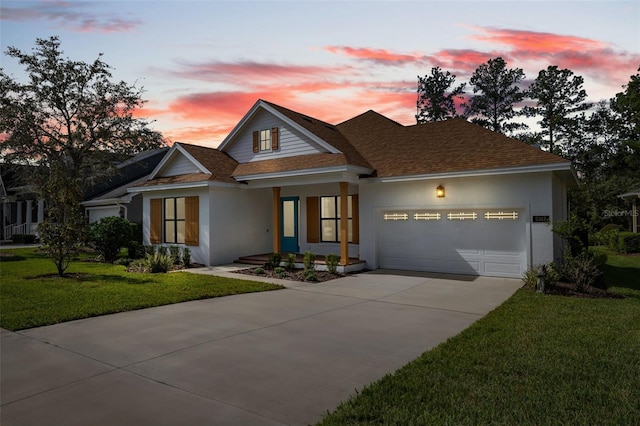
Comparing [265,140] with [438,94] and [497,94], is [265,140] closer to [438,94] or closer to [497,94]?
[497,94]

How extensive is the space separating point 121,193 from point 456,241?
18.9 m

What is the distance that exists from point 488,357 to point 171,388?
3682 millimetres

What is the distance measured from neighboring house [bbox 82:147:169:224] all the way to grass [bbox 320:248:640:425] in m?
20.1

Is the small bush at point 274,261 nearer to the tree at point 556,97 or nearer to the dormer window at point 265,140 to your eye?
the dormer window at point 265,140

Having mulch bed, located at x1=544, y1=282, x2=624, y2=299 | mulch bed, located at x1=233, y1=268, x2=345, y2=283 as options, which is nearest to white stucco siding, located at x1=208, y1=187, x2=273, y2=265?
mulch bed, located at x1=233, y1=268, x2=345, y2=283

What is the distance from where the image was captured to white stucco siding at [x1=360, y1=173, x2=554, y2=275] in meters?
11.2

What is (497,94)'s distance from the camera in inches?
1246

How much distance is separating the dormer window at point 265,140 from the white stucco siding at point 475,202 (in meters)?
3.88

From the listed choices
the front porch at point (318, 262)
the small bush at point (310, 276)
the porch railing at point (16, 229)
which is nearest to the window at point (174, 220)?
the front porch at point (318, 262)

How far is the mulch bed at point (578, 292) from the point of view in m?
9.25

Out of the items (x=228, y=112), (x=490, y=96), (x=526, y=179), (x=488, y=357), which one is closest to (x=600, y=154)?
(x=490, y=96)

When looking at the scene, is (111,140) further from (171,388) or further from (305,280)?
(171,388)

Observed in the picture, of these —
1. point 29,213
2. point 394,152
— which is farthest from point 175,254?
point 29,213

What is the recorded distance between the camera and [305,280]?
38.9 feet
